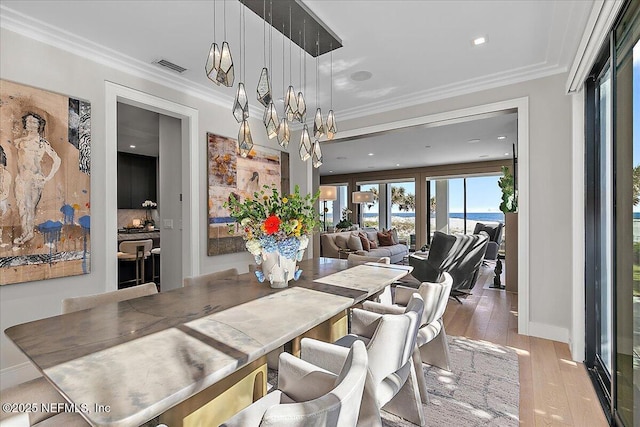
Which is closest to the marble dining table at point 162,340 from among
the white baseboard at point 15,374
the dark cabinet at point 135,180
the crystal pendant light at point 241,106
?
the crystal pendant light at point 241,106

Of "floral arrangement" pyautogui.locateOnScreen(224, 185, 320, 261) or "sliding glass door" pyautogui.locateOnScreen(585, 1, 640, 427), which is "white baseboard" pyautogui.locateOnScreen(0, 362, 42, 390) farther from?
"sliding glass door" pyautogui.locateOnScreen(585, 1, 640, 427)

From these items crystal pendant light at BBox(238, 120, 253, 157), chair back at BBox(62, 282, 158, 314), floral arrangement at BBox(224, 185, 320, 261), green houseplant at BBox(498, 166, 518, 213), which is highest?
crystal pendant light at BBox(238, 120, 253, 157)

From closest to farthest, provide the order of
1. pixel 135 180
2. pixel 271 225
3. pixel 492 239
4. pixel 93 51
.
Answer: pixel 271 225, pixel 93 51, pixel 135 180, pixel 492 239

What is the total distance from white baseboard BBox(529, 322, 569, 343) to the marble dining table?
225cm

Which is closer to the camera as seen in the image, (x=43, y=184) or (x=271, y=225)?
(x=271, y=225)

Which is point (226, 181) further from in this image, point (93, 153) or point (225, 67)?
point (225, 67)

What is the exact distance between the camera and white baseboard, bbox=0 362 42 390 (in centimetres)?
228

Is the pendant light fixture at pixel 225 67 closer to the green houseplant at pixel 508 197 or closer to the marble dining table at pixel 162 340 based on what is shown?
the marble dining table at pixel 162 340

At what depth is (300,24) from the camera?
2385mm

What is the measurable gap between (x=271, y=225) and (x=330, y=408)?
117 centimetres

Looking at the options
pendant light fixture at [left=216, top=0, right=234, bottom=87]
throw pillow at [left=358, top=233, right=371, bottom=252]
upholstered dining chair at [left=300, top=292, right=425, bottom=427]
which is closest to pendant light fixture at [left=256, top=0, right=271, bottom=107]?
pendant light fixture at [left=216, top=0, right=234, bottom=87]

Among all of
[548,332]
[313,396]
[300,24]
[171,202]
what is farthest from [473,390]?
[171,202]

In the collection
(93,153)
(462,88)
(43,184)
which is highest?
(462,88)

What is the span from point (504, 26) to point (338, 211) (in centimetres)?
1046
